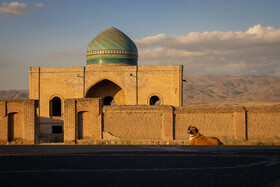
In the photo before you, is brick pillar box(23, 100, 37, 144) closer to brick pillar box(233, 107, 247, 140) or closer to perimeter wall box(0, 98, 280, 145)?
perimeter wall box(0, 98, 280, 145)

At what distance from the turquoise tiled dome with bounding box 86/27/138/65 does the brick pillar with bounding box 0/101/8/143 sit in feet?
29.4

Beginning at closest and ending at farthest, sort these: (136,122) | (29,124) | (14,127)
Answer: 1. (136,122)
2. (29,124)
3. (14,127)

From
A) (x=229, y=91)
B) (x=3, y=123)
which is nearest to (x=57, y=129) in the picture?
(x=3, y=123)

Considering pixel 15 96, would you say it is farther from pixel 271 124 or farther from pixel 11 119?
pixel 271 124

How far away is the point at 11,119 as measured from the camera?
1753 cm

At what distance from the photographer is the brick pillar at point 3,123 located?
17.2 m

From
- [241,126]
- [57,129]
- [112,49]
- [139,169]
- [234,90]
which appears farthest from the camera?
[234,90]

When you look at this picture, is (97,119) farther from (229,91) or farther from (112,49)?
(229,91)

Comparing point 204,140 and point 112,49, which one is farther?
point 112,49

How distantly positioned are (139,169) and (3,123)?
42.6 feet

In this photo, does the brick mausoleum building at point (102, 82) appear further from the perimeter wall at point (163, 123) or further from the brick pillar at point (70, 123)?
the perimeter wall at point (163, 123)

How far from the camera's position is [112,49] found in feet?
82.0

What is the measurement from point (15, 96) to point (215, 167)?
91970 millimetres

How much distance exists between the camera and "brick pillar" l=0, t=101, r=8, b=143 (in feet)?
56.3
